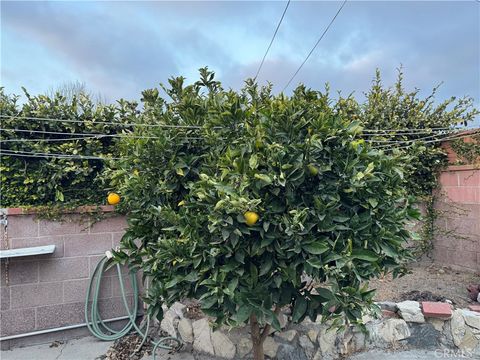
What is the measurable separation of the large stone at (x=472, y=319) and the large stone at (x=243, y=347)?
6.13 ft

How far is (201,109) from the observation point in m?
2.29

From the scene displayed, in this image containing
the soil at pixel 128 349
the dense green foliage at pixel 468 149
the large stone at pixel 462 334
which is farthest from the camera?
the dense green foliage at pixel 468 149

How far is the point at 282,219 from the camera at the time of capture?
1.68 meters

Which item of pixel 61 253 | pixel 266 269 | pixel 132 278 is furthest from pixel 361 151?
pixel 61 253

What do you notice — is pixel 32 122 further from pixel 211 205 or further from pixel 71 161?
pixel 211 205

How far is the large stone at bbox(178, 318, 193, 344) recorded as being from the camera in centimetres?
290

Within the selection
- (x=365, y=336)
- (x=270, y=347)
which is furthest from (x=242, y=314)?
(x=365, y=336)

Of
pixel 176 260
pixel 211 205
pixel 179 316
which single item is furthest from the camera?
pixel 179 316

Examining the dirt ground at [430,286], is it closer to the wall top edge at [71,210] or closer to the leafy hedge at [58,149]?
the leafy hedge at [58,149]

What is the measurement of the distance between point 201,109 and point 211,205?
2.92 ft

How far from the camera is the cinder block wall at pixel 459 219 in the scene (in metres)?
3.90

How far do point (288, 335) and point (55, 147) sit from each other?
2.79 m

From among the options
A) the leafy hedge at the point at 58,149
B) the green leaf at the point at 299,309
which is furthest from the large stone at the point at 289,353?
the leafy hedge at the point at 58,149

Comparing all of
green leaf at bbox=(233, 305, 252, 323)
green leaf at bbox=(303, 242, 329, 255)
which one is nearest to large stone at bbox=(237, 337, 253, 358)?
green leaf at bbox=(233, 305, 252, 323)
